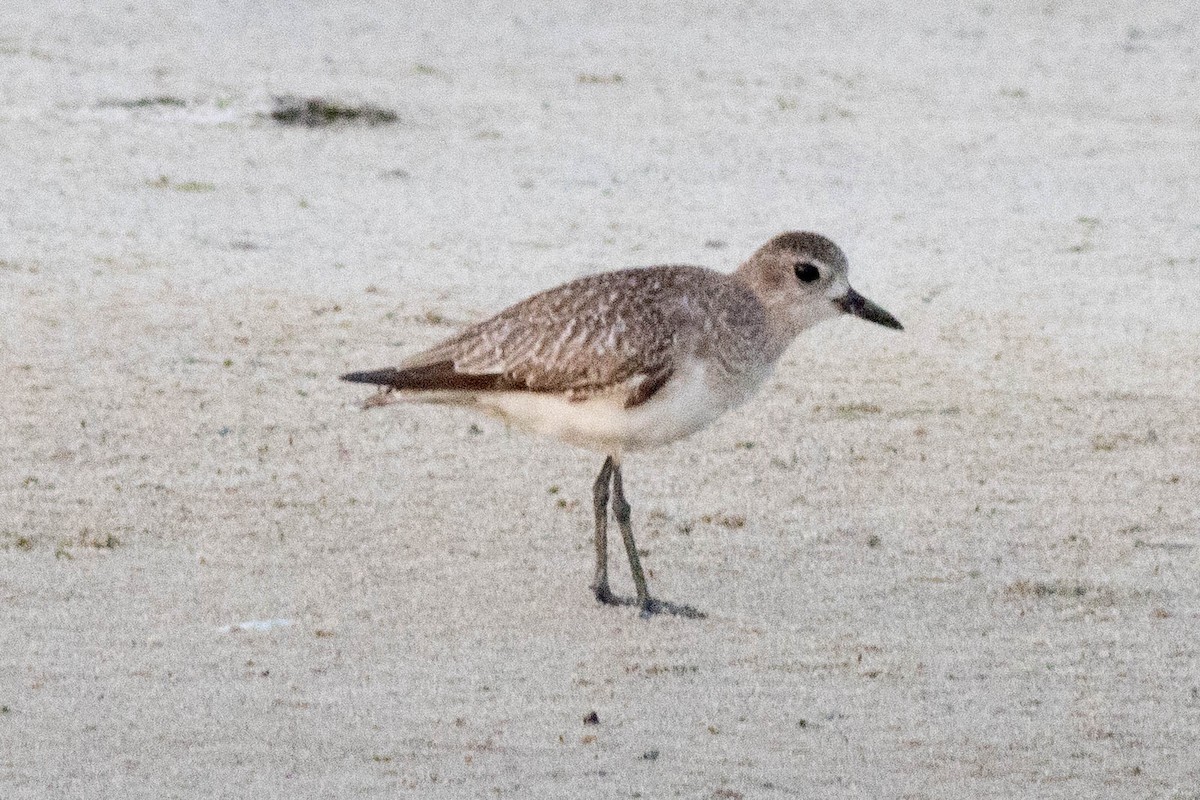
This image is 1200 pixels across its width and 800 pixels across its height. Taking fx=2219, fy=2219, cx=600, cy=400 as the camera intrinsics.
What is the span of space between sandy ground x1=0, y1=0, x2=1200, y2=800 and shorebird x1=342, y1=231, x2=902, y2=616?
0.53 meters

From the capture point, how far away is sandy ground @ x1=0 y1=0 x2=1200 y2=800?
5680 mm

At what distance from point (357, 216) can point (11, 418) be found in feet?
11.0

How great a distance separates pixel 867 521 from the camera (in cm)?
745

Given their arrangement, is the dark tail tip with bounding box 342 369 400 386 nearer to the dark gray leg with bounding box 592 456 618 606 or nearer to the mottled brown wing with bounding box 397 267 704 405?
the mottled brown wing with bounding box 397 267 704 405

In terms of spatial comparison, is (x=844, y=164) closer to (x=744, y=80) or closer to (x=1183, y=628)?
(x=744, y=80)

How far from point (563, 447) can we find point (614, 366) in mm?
1842

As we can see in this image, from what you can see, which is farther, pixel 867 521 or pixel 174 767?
pixel 867 521

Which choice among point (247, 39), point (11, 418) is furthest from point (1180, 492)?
point (247, 39)

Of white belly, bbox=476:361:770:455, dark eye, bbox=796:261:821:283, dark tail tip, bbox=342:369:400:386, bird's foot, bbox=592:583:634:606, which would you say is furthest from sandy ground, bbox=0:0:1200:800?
dark eye, bbox=796:261:821:283

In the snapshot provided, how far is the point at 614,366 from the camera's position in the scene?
21.1 feet

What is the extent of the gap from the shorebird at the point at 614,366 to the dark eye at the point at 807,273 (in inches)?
6.8

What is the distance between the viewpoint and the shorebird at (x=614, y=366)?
21.2 ft

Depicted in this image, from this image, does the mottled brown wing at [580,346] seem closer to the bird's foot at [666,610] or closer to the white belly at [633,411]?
the white belly at [633,411]

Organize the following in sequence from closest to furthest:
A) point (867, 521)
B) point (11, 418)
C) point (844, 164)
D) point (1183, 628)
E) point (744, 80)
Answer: point (1183, 628) → point (867, 521) → point (11, 418) → point (844, 164) → point (744, 80)
